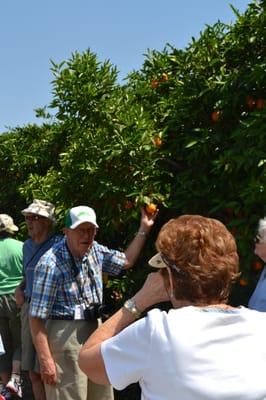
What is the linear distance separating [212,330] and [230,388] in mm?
171

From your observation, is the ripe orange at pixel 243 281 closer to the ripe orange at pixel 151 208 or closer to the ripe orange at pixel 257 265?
the ripe orange at pixel 257 265

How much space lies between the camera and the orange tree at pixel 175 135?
3.87 meters

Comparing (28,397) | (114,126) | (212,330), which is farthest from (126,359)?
(28,397)

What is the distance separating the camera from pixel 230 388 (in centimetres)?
185

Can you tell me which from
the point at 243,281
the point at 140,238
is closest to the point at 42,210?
the point at 140,238

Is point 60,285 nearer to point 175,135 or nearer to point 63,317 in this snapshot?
point 63,317

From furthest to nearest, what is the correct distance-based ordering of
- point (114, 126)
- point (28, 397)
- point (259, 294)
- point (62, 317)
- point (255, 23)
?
point (28, 397) → point (114, 126) → point (255, 23) → point (62, 317) → point (259, 294)

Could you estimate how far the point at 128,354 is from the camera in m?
1.96

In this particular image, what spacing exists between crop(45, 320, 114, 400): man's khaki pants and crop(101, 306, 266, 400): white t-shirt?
1988 millimetres

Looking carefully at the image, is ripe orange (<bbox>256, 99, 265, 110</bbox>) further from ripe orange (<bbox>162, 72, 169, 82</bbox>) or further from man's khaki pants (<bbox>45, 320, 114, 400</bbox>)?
man's khaki pants (<bbox>45, 320, 114, 400</bbox>)

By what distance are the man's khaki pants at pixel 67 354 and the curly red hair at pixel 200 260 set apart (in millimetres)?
2014

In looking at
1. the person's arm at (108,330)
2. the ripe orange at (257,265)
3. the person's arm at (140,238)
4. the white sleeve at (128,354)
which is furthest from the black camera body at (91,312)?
the white sleeve at (128,354)

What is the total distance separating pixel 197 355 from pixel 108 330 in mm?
407

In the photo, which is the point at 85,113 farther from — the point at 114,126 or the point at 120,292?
the point at 120,292
